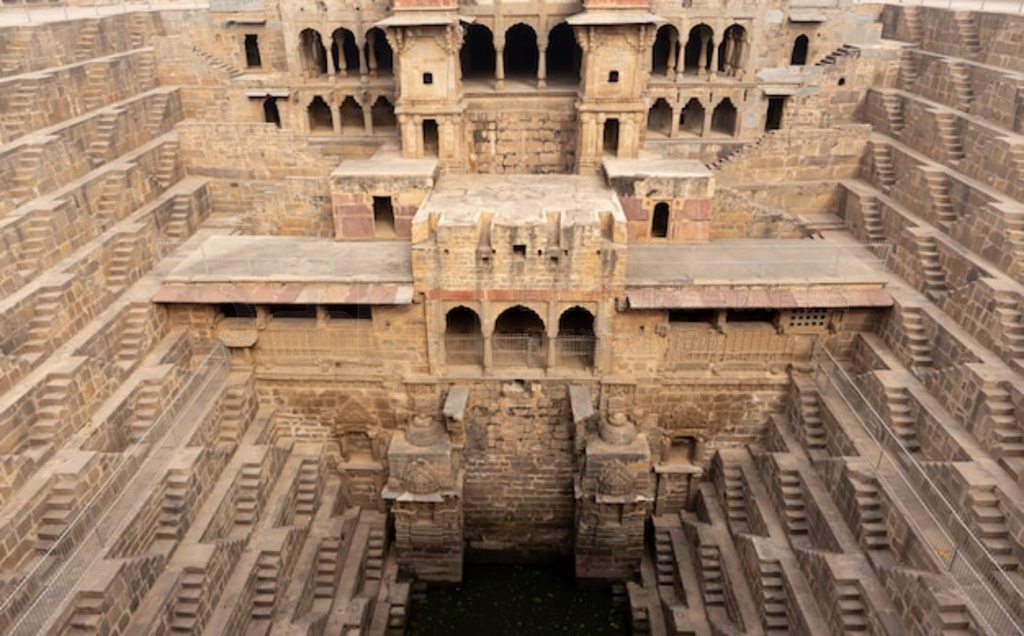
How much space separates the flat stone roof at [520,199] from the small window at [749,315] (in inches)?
157

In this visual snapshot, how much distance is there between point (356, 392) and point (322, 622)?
18.0ft

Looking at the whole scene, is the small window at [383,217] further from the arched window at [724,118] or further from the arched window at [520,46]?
the arched window at [724,118]

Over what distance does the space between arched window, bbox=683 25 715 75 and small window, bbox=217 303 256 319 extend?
1776 cm

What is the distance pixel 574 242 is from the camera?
1644 centimetres

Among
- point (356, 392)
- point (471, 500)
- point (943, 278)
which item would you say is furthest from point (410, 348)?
point (943, 278)

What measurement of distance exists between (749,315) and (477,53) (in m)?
16.3

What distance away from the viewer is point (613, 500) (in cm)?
1720

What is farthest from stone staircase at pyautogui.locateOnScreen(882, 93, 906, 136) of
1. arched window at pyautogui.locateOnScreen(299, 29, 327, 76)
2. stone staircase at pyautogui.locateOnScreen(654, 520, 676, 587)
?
arched window at pyautogui.locateOnScreen(299, 29, 327, 76)

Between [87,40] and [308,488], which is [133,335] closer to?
[308,488]

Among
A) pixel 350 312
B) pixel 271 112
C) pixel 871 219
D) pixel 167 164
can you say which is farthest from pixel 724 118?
pixel 167 164

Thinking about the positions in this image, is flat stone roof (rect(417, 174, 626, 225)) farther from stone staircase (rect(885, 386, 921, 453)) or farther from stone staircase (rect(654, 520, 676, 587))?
stone staircase (rect(654, 520, 676, 587))

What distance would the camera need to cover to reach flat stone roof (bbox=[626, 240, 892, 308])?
55.4 ft

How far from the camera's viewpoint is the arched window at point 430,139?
22625 millimetres

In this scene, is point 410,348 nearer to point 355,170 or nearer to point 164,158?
point 355,170
